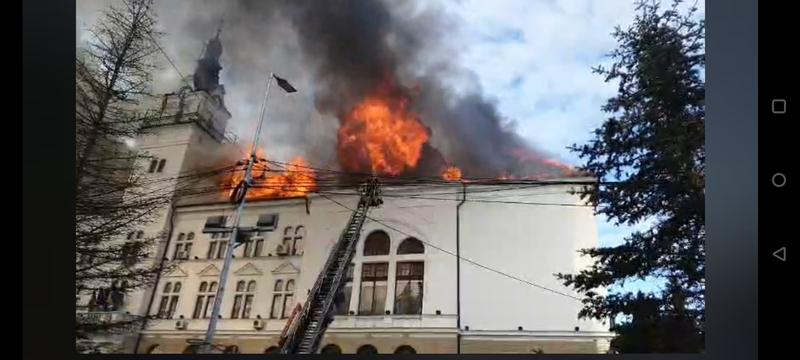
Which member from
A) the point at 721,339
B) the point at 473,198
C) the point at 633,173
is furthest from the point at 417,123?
the point at 721,339

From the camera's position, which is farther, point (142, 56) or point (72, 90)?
point (142, 56)

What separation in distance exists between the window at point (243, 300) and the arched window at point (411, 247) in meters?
0.55

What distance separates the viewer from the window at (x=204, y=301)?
7.99 ft

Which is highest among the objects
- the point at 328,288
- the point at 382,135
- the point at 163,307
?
the point at 382,135

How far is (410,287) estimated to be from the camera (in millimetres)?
2559

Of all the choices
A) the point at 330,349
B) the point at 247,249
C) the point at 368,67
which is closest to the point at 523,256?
the point at 330,349

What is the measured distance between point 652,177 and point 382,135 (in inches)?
38.3

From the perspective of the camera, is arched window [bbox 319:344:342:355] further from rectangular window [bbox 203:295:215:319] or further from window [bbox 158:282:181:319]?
window [bbox 158:282:181:319]

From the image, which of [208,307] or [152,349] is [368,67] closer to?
[208,307]

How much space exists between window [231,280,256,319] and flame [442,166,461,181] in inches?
31.4

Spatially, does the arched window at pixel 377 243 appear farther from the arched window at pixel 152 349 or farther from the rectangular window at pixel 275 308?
the arched window at pixel 152 349

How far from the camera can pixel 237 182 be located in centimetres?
254
